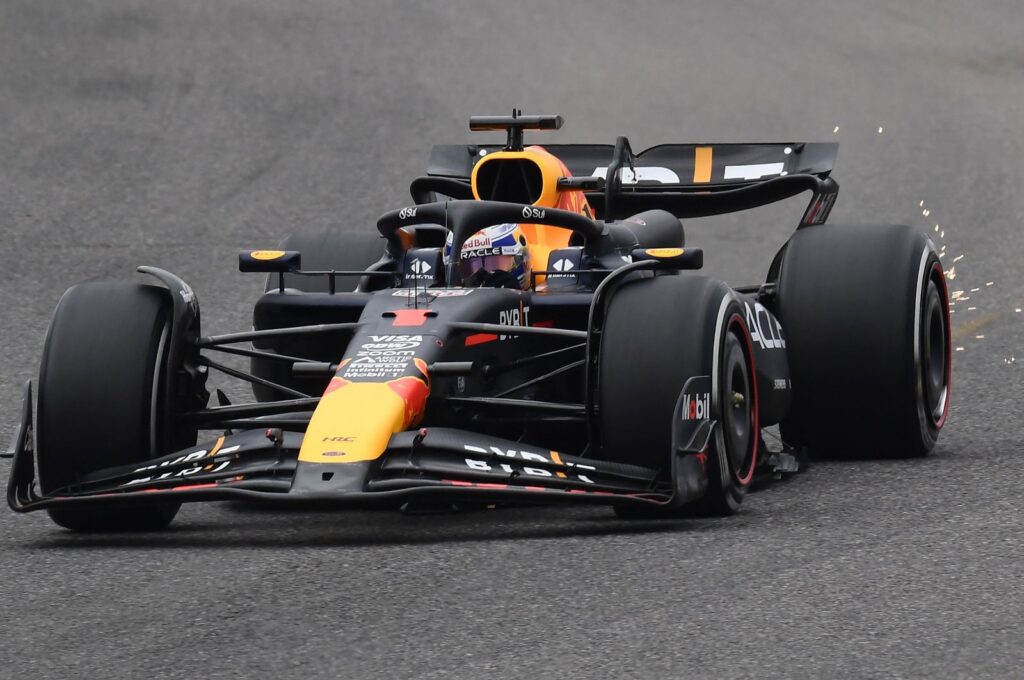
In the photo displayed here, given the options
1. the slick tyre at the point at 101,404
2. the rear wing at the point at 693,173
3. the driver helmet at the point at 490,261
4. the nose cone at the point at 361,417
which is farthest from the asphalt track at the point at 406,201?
the rear wing at the point at 693,173

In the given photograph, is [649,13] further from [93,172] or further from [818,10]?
[93,172]

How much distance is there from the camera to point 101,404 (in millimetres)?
7285

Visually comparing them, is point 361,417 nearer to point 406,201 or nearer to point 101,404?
point 101,404

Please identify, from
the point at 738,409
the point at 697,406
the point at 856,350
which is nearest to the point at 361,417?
the point at 697,406

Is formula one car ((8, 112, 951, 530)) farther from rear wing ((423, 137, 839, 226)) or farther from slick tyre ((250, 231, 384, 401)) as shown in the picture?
rear wing ((423, 137, 839, 226))

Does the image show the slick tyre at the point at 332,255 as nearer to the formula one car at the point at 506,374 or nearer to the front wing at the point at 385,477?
the formula one car at the point at 506,374

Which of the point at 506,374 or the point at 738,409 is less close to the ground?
the point at 506,374

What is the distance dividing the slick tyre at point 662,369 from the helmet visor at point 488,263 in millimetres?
1260

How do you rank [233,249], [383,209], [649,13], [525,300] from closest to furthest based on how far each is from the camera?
[525,300]
[233,249]
[383,209]
[649,13]

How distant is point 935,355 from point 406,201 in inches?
336

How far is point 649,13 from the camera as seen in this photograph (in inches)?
944

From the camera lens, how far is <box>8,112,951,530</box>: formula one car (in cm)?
682

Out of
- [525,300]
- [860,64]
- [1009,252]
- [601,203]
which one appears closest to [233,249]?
[601,203]

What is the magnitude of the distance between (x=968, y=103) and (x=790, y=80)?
2.06 metres
